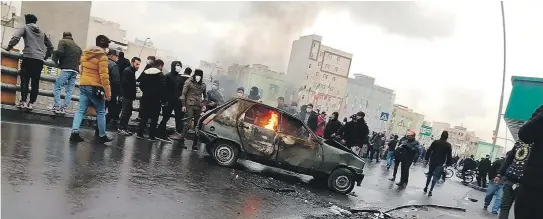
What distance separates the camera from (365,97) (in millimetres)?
98250

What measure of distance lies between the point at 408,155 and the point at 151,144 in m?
7.30

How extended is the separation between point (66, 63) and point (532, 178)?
7.82 m

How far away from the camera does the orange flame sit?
24.3 feet

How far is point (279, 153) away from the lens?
24.2ft

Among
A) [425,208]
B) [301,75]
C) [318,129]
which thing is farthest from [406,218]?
[301,75]

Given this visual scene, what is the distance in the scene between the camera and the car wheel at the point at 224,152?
7.40m

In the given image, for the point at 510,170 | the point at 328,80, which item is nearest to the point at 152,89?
the point at 510,170

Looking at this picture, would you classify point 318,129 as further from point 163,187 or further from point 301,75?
point 301,75

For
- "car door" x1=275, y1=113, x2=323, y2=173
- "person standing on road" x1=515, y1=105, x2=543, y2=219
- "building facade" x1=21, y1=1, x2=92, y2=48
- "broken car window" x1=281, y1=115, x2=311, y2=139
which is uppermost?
"building facade" x1=21, y1=1, x2=92, y2=48

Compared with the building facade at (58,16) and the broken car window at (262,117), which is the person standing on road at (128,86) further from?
the building facade at (58,16)

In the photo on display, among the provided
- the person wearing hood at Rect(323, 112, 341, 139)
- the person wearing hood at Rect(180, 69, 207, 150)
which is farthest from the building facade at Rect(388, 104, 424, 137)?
the person wearing hood at Rect(180, 69, 207, 150)

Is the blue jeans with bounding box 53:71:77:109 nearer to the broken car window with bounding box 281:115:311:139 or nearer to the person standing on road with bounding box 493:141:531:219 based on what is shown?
the broken car window with bounding box 281:115:311:139

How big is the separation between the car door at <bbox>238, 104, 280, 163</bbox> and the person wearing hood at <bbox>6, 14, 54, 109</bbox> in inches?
156

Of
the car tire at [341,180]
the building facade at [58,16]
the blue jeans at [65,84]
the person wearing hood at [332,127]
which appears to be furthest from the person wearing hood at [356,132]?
the building facade at [58,16]
